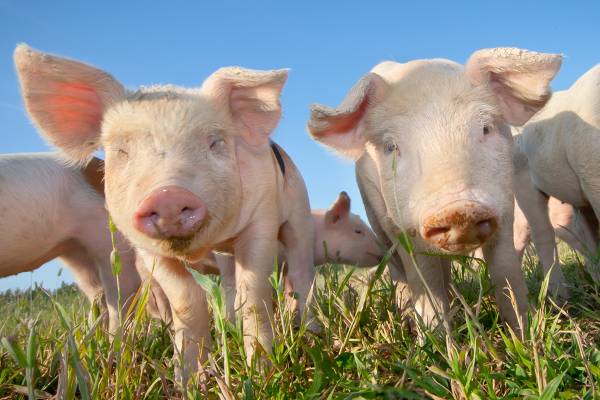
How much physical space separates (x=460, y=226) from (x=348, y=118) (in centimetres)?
127

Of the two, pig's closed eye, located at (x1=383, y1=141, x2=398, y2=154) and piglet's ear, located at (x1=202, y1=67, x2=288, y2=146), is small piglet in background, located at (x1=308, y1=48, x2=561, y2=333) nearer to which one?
pig's closed eye, located at (x1=383, y1=141, x2=398, y2=154)

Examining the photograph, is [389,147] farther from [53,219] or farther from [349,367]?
[53,219]

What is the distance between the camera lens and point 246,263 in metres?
3.46

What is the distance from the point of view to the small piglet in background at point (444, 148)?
284 centimetres

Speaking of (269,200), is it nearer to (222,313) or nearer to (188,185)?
(188,185)

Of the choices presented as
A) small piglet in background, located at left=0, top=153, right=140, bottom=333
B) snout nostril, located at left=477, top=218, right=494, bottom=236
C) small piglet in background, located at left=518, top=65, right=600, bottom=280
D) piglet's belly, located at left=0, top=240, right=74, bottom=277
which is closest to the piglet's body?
small piglet in background, located at left=518, top=65, right=600, bottom=280

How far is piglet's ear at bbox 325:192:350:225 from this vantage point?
7.38m

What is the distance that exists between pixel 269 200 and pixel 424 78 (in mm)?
1199

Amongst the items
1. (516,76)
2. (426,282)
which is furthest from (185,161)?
(516,76)

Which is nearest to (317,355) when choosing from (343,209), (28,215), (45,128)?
(45,128)

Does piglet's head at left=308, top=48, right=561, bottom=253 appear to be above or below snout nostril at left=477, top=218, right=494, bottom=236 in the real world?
above

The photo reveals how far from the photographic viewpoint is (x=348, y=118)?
3.72 meters

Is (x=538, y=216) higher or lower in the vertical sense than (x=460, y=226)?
lower

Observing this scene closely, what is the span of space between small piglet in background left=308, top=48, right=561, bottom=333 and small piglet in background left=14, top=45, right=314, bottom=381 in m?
0.49
